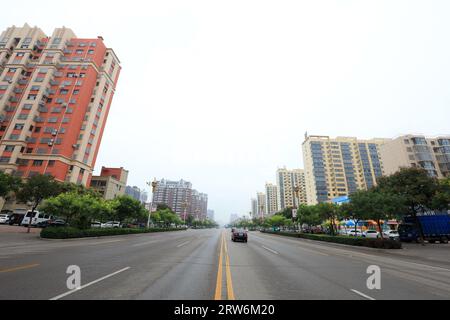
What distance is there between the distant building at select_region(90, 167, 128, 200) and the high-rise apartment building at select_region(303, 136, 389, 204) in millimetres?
99354

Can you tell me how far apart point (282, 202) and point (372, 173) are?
69223 mm

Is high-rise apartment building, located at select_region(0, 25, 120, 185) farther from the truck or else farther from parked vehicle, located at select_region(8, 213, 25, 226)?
the truck

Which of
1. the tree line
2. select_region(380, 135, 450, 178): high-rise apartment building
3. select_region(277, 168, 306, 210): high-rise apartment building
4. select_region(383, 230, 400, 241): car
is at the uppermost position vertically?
select_region(277, 168, 306, 210): high-rise apartment building

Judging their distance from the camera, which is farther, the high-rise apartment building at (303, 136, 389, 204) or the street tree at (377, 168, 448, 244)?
the high-rise apartment building at (303, 136, 389, 204)

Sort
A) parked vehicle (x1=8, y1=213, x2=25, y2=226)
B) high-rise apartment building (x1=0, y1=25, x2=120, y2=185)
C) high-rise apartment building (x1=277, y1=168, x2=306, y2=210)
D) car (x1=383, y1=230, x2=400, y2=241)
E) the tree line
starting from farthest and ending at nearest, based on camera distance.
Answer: high-rise apartment building (x1=277, y1=168, x2=306, y2=210) < high-rise apartment building (x1=0, y1=25, x2=120, y2=185) < parked vehicle (x1=8, y1=213, x2=25, y2=226) < car (x1=383, y1=230, x2=400, y2=241) < the tree line

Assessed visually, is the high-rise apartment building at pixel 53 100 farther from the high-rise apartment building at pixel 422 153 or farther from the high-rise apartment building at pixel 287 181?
the high-rise apartment building at pixel 287 181

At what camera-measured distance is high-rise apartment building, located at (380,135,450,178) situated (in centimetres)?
7219

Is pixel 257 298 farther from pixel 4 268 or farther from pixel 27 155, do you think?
pixel 27 155

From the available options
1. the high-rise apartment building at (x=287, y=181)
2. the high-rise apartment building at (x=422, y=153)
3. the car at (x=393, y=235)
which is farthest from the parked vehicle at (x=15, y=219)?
the high-rise apartment building at (x=287, y=181)

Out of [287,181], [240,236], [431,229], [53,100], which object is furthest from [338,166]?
[53,100]

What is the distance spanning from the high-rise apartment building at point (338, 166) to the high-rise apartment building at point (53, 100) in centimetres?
10779

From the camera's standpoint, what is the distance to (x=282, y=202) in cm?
17538

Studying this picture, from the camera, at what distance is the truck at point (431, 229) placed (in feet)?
101

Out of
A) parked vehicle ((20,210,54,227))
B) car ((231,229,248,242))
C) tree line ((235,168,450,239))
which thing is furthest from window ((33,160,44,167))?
tree line ((235,168,450,239))
